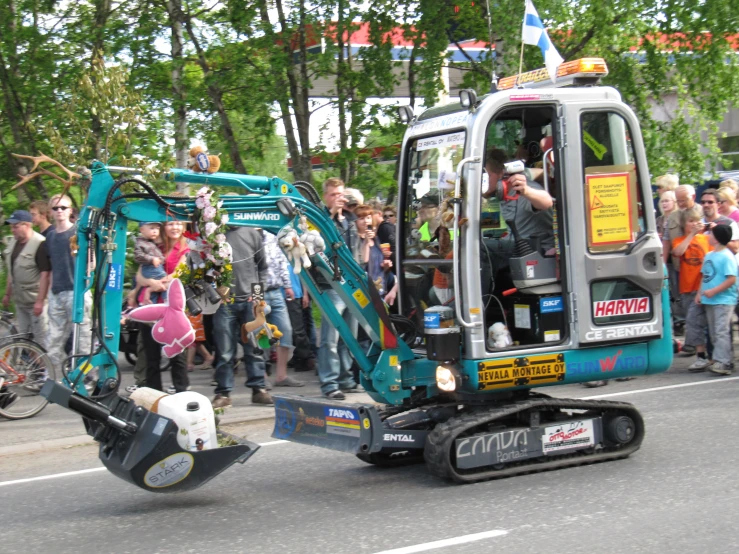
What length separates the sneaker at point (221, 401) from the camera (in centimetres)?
950

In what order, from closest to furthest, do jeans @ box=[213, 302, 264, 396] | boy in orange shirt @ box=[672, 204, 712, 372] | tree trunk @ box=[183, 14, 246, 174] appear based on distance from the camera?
jeans @ box=[213, 302, 264, 396] → boy in orange shirt @ box=[672, 204, 712, 372] → tree trunk @ box=[183, 14, 246, 174]

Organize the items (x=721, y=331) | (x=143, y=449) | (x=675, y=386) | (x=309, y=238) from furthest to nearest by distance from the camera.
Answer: (x=721, y=331), (x=675, y=386), (x=309, y=238), (x=143, y=449)

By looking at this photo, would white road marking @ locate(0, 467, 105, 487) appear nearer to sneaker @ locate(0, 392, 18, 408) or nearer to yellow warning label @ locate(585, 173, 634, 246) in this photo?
sneaker @ locate(0, 392, 18, 408)

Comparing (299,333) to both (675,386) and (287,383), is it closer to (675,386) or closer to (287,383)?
(287,383)

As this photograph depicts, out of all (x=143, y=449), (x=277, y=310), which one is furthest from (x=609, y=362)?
(x=277, y=310)

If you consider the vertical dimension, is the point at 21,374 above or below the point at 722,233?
below

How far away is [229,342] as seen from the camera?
948 centimetres

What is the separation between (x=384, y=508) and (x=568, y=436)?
154 centimetres

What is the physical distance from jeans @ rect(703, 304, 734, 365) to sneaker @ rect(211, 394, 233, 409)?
540cm

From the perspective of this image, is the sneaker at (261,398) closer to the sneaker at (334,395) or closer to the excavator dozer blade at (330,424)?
the sneaker at (334,395)

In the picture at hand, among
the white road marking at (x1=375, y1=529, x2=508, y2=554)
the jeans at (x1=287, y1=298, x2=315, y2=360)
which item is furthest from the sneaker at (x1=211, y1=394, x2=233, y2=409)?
the white road marking at (x1=375, y1=529, x2=508, y2=554)

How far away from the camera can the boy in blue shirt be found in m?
10.8

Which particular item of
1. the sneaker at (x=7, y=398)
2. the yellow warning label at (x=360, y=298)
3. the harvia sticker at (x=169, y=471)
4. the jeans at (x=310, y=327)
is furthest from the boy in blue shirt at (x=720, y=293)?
the sneaker at (x=7, y=398)

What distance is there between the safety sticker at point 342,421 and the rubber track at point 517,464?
509 mm
